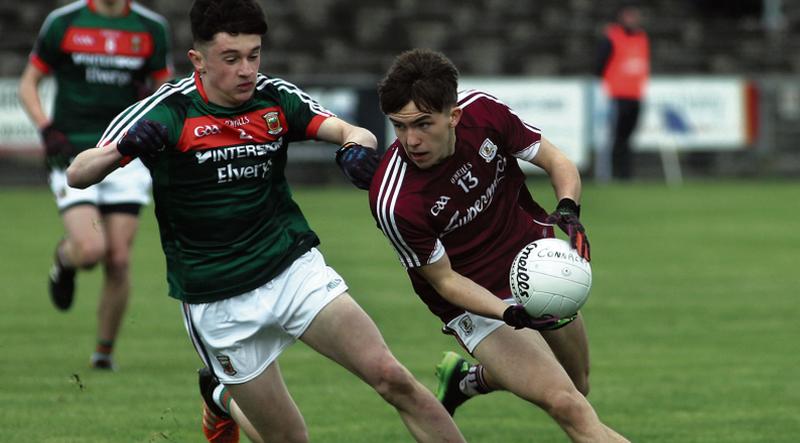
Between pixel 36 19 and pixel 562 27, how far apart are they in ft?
29.9

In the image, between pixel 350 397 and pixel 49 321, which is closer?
pixel 350 397

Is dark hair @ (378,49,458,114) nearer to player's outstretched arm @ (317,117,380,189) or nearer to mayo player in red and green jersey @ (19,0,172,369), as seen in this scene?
player's outstretched arm @ (317,117,380,189)

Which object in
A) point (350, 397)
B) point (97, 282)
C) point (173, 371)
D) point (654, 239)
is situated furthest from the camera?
point (654, 239)

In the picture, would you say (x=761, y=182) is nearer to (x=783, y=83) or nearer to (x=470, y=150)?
(x=783, y=83)

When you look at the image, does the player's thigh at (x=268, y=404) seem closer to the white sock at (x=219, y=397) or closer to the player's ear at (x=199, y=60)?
the white sock at (x=219, y=397)

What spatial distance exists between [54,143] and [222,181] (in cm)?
281

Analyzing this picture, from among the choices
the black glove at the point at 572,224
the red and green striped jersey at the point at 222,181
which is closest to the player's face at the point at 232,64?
the red and green striped jersey at the point at 222,181

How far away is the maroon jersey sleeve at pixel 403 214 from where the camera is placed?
18.8 ft

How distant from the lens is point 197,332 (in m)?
5.98

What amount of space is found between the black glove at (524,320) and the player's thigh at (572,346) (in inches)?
32.3

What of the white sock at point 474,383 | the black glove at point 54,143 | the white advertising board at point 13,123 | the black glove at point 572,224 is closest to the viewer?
the black glove at point 572,224

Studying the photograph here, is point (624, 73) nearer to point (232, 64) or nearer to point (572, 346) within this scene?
point (572, 346)

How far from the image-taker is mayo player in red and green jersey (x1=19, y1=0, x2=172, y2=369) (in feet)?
29.6

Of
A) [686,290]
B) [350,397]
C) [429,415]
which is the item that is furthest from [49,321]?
[429,415]
